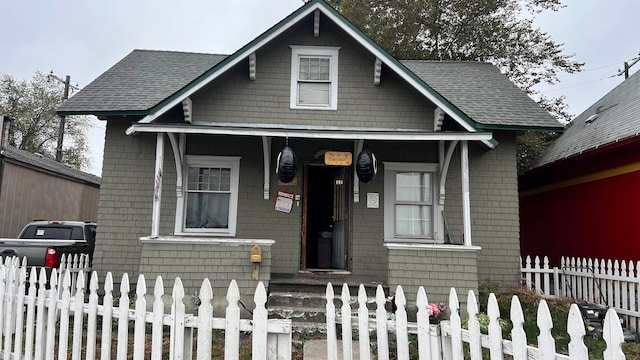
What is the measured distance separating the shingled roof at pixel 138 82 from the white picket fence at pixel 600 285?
8533 mm

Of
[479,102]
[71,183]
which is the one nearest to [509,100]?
[479,102]

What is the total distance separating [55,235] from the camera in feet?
32.5

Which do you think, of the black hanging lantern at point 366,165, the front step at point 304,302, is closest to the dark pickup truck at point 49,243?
the front step at point 304,302

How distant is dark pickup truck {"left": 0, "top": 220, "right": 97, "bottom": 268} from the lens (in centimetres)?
805

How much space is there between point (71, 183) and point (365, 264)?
1350 centimetres

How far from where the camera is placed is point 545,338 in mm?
2686

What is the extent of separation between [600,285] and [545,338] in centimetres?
651

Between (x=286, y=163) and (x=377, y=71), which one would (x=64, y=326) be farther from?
(x=377, y=71)

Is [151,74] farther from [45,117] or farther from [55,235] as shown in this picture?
[45,117]

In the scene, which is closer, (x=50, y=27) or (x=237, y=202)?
(x=237, y=202)

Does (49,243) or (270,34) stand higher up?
(270,34)

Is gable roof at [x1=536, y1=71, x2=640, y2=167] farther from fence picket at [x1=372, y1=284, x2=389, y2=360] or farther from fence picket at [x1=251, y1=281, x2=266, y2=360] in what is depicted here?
fence picket at [x1=251, y1=281, x2=266, y2=360]

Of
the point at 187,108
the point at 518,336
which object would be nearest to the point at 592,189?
the point at 518,336

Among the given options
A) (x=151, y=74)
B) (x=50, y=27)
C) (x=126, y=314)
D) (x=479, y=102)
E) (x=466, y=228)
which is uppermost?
(x=50, y=27)
